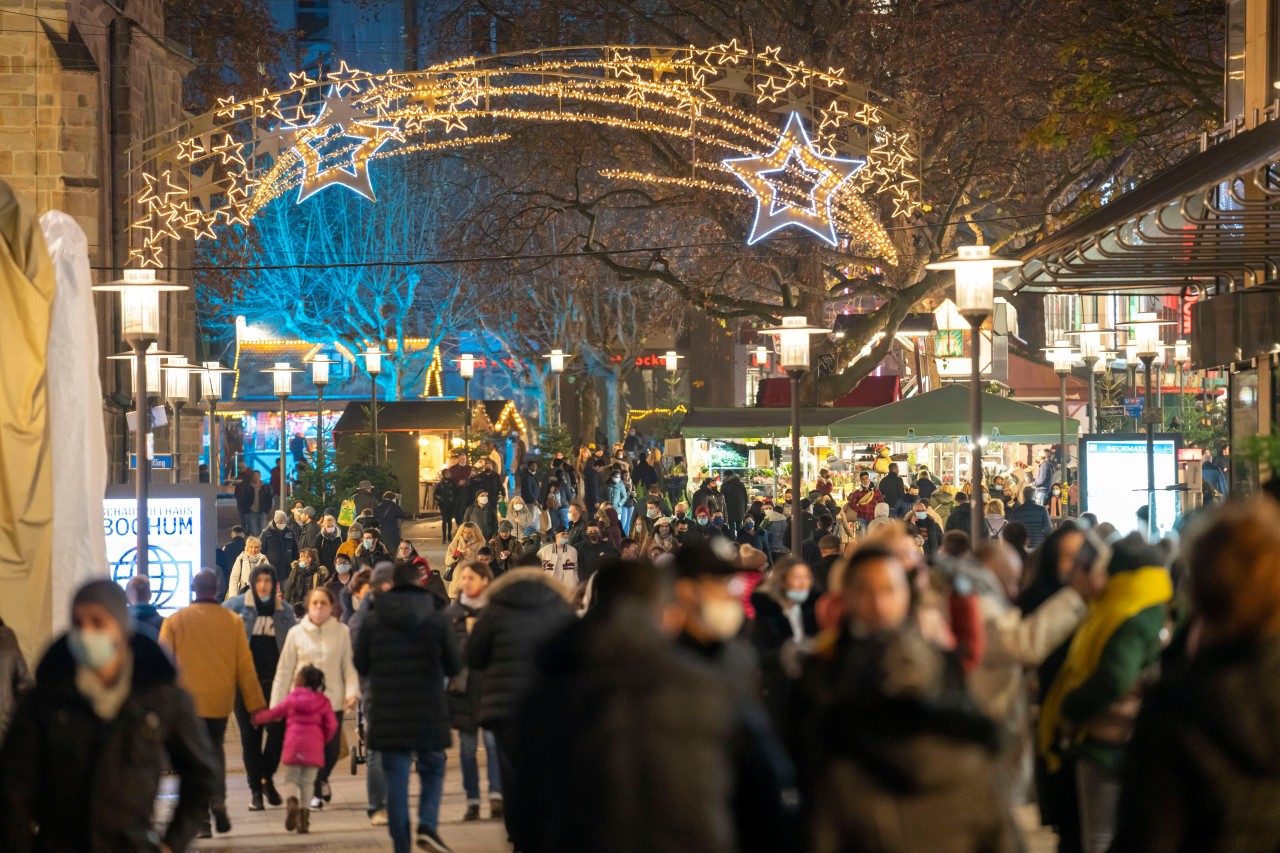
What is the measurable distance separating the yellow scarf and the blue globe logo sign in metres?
11.1

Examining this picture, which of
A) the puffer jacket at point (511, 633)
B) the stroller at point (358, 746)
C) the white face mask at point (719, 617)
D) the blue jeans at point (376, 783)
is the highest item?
the white face mask at point (719, 617)

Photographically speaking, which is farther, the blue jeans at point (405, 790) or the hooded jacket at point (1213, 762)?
the blue jeans at point (405, 790)

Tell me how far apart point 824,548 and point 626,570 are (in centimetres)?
895

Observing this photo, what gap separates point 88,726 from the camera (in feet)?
17.1

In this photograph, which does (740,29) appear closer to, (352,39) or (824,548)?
(824,548)

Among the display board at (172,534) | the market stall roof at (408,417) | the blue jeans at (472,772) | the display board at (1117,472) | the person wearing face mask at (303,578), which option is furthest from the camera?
the market stall roof at (408,417)

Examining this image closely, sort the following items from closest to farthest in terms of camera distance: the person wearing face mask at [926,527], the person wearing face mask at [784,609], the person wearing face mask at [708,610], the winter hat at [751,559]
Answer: the person wearing face mask at [708,610]
the person wearing face mask at [784,609]
the winter hat at [751,559]
the person wearing face mask at [926,527]

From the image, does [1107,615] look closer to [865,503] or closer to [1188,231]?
[1188,231]

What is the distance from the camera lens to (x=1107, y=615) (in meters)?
6.96

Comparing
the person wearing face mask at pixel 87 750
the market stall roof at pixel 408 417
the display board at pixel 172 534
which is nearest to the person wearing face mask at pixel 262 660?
the display board at pixel 172 534

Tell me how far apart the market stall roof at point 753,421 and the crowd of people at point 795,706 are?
68.1 ft

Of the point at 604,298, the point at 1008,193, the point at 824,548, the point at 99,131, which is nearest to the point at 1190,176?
the point at 824,548

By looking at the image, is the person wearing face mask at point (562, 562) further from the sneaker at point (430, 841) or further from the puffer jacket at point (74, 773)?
the puffer jacket at point (74, 773)

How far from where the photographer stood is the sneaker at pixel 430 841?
9.55m
